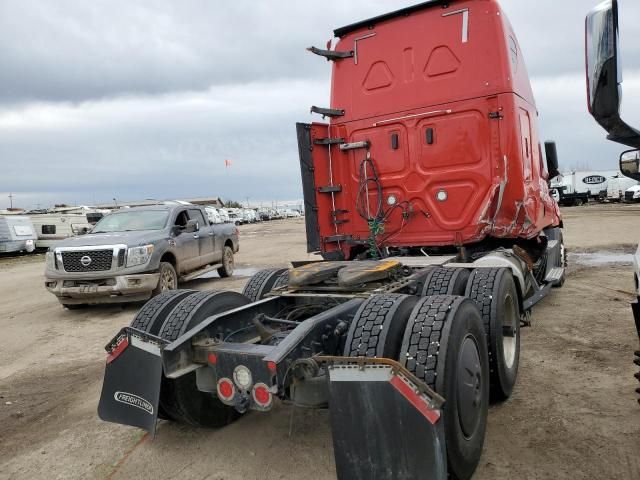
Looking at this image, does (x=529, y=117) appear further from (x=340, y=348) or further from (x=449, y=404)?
(x=449, y=404)

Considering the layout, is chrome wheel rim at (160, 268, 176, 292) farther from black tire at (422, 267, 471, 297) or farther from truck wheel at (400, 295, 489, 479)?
truck wheel at (400, 295, 489, 479)

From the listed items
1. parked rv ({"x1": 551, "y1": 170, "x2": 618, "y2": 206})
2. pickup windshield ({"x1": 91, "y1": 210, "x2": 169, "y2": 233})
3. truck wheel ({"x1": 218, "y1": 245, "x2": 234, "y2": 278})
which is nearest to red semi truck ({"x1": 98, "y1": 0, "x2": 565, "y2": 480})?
→ pickup windshield ({"x1": 91, "y1": 210, "x2": 169, "y2": 233})

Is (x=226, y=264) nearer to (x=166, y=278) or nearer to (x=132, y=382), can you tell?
(x=166, y=278)

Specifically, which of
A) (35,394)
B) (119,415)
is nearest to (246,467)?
(119,415)

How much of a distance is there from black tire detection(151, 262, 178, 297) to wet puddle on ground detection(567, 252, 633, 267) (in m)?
8.26

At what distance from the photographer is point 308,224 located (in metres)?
6.12

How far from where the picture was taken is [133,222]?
10133 millimetres

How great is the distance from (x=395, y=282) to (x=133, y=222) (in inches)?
286

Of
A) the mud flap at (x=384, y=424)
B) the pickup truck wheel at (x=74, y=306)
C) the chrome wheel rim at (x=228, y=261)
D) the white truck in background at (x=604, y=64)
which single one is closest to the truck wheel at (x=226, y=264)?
the chrome wheel rim at (x=228, y=261)

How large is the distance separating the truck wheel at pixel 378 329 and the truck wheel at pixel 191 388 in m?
1.17

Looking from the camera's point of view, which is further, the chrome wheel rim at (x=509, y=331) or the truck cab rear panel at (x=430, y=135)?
the truck cab rear panel at (x=430, y=135)

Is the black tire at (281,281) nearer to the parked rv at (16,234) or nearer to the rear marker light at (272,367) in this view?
the rear marker light at (272,367)

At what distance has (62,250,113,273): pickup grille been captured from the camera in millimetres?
8617

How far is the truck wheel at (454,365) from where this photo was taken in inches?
107
